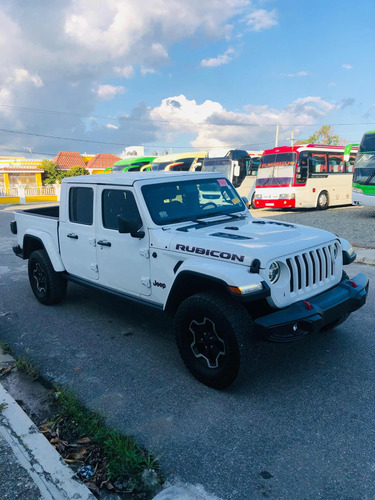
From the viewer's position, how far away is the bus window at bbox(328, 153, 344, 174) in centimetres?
1823

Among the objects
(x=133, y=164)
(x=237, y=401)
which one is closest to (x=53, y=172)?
(x=133, y=164)

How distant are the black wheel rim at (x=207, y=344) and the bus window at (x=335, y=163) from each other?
54.3ft

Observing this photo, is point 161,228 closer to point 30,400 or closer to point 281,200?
point 30,400

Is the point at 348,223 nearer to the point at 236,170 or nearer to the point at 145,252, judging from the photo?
the point at 236,170

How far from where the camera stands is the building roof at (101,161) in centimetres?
5547

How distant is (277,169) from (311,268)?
14.7 metres

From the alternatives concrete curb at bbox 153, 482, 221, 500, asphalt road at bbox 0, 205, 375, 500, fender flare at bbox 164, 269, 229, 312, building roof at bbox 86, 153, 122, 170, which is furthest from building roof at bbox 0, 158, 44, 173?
concrete curb at bbox 153, 482, 221, 500

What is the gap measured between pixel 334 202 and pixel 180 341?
17.0 metres

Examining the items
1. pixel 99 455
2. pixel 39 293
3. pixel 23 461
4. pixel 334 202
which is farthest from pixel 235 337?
pixel 334 202

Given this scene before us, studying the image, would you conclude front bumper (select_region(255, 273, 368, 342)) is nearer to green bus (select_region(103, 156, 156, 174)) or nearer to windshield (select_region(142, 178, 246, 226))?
windshield (select_region(142, 178, 246, 226))

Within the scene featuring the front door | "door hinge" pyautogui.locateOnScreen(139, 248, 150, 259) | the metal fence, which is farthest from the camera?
the metal fence

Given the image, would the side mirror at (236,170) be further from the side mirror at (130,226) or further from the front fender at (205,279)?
the front fender at (205,279)

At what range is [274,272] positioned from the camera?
3330mm

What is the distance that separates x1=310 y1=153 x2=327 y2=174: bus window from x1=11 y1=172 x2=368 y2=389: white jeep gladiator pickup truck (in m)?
13.6
